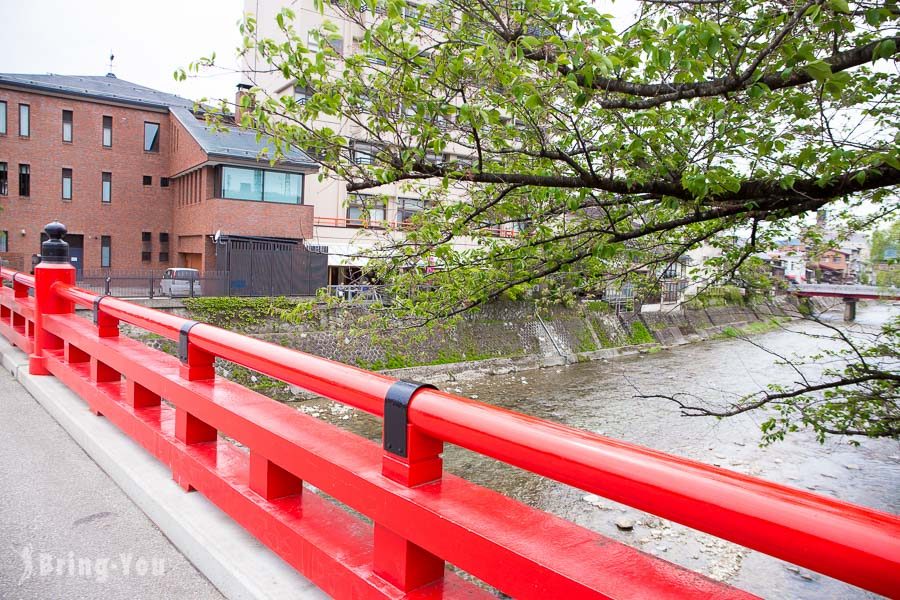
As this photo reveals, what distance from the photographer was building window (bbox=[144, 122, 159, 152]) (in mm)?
26625

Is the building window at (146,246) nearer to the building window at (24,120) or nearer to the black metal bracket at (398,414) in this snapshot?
the building window at (24,120)

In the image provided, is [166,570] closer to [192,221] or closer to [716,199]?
[716,199]

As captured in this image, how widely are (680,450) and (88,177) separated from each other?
25.6m

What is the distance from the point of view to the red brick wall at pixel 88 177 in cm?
2380

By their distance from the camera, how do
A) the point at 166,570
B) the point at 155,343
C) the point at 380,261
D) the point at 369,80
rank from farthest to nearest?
the point at 155,343
the point at 380,261
the point at 369,80
the point at 166,570

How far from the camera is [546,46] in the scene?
383 centimetres

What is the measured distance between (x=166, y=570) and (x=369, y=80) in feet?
11.5

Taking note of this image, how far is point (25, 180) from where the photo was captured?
24.1m

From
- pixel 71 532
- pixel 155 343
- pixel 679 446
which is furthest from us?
pixel 155 343

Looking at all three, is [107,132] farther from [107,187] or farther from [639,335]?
[639,335]

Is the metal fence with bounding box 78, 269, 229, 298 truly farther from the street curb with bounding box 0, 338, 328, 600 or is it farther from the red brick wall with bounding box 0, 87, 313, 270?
the street curb with bounding box 0, 338, 328, 600

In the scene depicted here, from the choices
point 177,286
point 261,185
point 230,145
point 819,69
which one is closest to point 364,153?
point 819,69

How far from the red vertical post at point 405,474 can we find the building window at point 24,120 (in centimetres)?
2889

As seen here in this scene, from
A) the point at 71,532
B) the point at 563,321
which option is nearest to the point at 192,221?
the point at 563,321
